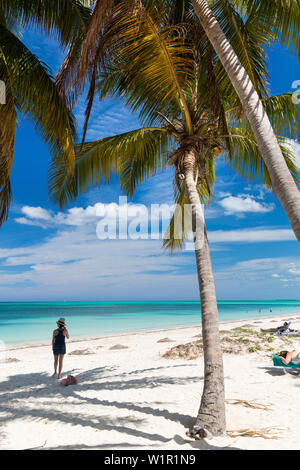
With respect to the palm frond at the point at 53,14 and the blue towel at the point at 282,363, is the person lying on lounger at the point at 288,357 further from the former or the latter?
the palm frond at the point at 53,14

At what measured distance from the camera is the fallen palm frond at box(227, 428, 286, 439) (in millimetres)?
4266

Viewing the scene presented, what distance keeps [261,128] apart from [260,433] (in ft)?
12.4

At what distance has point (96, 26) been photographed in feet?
14.0

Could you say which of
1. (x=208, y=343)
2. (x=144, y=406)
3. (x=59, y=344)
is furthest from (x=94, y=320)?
(x=208, y=343)

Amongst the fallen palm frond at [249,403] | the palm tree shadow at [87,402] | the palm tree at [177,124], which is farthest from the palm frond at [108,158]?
the fallen palm frond at [249,403]

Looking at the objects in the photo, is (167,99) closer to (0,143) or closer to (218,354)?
(0,143)

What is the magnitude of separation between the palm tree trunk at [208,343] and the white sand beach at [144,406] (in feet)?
0.93

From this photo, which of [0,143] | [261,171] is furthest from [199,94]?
[0,143]

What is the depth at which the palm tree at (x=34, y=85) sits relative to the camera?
5070 millimetres

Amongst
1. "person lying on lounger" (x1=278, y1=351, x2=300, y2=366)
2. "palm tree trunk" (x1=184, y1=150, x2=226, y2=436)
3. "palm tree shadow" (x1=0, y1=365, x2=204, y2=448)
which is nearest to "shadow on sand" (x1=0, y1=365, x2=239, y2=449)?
"palm tree shadow" (x1=0, y1=365, x2=204, y2=448)

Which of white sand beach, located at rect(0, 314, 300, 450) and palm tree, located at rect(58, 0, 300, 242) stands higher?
palm tree, located at rect(58, 0, 300, 242)

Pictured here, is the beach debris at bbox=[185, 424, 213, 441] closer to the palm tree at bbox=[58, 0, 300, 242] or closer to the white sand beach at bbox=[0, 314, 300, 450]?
the white sand beach at bbox=[0, 314, 300, 450]

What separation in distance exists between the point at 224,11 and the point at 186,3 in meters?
1.42

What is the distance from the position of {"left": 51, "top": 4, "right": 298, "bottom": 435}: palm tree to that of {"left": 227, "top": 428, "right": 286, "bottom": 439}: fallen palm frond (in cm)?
22
